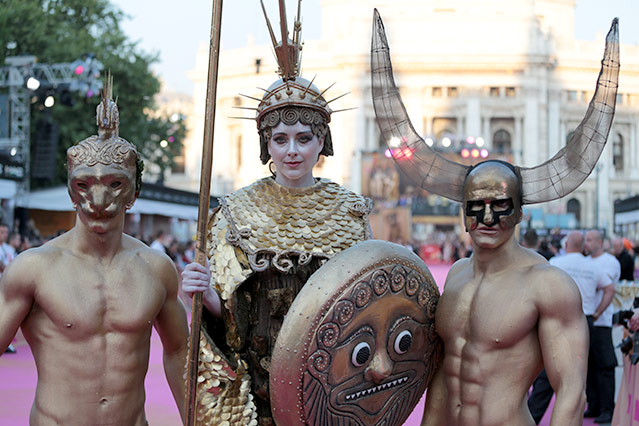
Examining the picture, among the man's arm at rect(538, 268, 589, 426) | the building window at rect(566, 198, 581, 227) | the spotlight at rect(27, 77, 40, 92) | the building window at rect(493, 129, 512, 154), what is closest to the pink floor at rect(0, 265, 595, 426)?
the man's arm at rect(538, 268, 589, 426)

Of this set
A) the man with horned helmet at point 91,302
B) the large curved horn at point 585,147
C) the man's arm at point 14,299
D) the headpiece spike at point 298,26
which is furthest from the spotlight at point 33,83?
the large curved horn at point 585,147

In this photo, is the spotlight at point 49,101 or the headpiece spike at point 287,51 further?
the spotlight at point 49,101

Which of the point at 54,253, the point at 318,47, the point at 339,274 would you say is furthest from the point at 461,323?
the point at 318,47

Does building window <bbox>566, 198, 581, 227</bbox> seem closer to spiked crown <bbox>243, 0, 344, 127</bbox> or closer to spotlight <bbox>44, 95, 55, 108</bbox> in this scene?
spotlight <bbox>44, 95, 55, 108</bbox>

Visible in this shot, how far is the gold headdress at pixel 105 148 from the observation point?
2.71m

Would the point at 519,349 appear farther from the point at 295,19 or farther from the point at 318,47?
the point at 318,47

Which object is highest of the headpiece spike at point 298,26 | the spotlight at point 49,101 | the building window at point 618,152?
the building window at point 618,152

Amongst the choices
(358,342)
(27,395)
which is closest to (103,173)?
(358,342)

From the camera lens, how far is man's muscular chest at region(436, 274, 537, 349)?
2.66 meters

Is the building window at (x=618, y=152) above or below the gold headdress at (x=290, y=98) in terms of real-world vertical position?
above

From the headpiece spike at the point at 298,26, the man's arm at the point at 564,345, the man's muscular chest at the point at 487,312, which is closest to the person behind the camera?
the man's arm at the point at 564,345

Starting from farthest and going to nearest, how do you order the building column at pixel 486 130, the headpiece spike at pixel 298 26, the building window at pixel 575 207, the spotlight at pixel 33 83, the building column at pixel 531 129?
the building column at pixel 486 130, the building column at pixel 531 129, the building window at pixel 575 207, the spotlight at pixel 33 83, the headpiece spike at pixel 298 26

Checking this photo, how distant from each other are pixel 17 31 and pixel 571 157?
2229 cm

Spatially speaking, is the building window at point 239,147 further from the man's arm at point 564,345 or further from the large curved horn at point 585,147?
the man's arm at point 564,345
